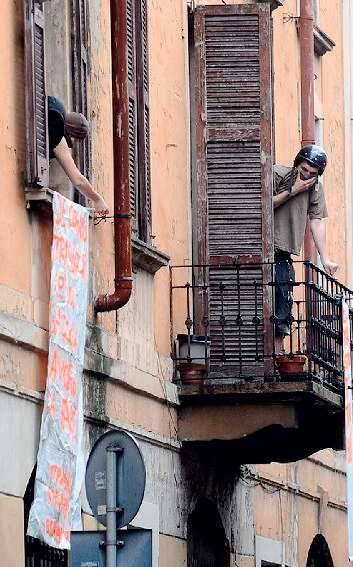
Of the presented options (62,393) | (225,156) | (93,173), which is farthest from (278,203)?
(62,393)

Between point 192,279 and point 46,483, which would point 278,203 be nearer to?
point 192,279

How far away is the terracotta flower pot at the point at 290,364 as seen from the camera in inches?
713

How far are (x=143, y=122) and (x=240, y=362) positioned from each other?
6.97 ft

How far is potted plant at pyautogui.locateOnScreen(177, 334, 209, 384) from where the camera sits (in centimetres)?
1828

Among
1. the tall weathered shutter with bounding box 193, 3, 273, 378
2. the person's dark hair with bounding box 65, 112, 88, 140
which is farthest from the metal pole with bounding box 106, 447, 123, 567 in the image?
the tall weathered shutter with bounding box 193, 3, 273, 378

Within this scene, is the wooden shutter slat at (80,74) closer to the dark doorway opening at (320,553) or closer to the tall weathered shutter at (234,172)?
the tall weathered shutter at (234,172)

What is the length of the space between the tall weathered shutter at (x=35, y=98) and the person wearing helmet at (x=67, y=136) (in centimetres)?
17

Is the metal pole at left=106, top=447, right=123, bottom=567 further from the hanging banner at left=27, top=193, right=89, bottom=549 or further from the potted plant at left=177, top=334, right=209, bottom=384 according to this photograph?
the potted plant at left=177, top=334, right=209, bottom=384

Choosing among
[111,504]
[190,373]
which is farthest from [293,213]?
[111,504]

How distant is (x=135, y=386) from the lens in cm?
1694

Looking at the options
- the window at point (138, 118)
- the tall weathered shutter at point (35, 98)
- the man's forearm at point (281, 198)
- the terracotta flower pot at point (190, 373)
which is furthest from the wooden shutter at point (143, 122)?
the tall weathered shutter at point (35, 98)

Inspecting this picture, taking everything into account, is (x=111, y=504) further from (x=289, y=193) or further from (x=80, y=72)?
(x=289, y=193)

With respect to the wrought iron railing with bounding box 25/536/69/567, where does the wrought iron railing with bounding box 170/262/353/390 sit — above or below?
above

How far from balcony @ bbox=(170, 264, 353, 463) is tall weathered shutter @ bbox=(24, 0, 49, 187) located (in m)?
3.66
